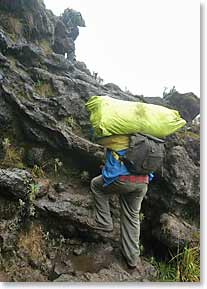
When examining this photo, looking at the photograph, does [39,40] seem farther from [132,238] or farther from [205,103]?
[132,238]

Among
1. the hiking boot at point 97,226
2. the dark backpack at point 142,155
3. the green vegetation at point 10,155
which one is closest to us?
the dark backpack at point 142,155

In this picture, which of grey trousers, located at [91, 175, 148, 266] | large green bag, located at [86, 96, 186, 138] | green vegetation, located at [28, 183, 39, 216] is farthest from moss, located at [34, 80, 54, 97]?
grey trousers, located at [91, 175, 148, 266]

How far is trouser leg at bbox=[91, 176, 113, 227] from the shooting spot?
433cm

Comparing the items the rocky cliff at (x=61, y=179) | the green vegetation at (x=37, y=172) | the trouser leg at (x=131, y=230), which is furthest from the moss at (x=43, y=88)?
the trouser leg at (x=131, y=230)

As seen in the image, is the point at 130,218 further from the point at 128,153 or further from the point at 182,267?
the point at 182,267

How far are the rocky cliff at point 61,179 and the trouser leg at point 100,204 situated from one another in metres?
0.18

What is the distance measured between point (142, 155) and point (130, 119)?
1.43 ft

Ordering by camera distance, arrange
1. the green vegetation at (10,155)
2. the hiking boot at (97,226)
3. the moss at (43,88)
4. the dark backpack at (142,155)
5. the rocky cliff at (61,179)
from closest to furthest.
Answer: the dark backpack at (142,155) < the rocky cliff at (61,179) < the hiking boot at (97,226) < the green vegetation at (10,155) < the moss at (43,88)

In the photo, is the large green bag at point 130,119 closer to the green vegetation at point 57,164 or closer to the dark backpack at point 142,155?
the dark backpack at point 142,155

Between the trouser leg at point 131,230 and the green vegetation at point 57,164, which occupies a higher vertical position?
the green vegetation at point 57,164

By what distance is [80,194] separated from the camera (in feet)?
15.2

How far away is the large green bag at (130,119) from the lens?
391cm

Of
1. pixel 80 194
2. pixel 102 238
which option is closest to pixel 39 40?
pixel 80 194

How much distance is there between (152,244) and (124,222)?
0.82 m
